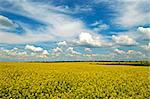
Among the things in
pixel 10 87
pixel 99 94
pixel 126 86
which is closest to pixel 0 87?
pixel 10 87

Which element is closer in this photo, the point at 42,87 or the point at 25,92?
the point at 25,92

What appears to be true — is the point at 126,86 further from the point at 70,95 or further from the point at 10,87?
the point at 10,87

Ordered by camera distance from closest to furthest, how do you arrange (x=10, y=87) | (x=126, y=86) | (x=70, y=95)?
(x=70, y=95) < (x=10, y=87) < (x=126, y=86)

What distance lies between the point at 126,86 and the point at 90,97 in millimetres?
5662

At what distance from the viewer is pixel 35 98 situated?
1806cm

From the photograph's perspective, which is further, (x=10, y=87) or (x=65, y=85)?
(x=65, y=85)

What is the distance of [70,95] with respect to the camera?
17.2 meters

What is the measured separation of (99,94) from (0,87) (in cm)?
889

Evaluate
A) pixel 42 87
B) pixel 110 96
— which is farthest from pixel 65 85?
pixel 110 96

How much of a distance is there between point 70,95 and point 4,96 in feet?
17.8

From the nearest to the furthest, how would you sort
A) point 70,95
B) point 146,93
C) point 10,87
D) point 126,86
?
point 70,95, point 146,93, point 10,87, point 126,86

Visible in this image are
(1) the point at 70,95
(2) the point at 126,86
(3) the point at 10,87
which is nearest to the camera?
(1) the point at 70,95

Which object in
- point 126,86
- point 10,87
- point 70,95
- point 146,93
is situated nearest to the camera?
point 70,95

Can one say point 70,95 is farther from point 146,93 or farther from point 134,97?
point 146,93
